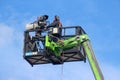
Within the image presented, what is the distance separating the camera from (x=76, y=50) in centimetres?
4106

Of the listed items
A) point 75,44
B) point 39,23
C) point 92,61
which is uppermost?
point 39,23

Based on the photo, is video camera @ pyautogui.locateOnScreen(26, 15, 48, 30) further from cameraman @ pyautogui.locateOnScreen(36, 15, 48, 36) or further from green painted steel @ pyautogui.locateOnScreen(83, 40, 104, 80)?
green painted steel @ pyautogui.locateOnScreen(83, 40, 104, 80)

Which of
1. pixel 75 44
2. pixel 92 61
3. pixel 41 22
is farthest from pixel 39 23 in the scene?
pixel 92 61

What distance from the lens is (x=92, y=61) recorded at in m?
40.3

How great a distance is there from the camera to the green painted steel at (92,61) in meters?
39.9

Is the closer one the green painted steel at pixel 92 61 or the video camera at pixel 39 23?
the green painted steel at pixel 92 61

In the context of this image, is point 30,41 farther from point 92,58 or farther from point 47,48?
point 92,58

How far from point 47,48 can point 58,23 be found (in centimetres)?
184

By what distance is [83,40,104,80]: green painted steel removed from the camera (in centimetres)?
3988

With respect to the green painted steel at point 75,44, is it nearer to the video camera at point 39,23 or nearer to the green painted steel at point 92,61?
the green painted steel at point 92,61

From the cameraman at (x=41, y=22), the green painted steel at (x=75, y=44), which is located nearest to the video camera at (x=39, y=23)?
the cameraman at (x=41, y=22)

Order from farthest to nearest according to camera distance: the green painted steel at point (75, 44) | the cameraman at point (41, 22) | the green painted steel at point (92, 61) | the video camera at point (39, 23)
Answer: the video camera at point (39, 23), the cameraman at point (41, 22), the green painted steel at point (75, 44), the green painted steel at point (92, 61)

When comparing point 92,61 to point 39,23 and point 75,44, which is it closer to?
point 75,44

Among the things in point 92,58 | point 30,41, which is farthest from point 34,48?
point 92,58
